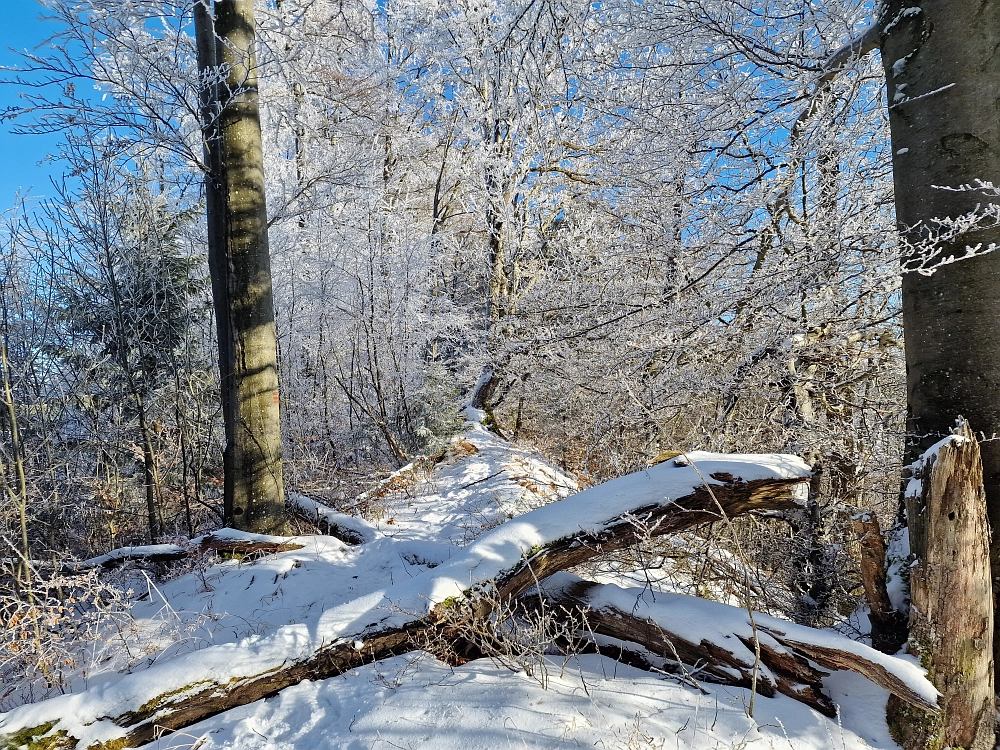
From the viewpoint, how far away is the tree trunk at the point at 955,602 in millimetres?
1947

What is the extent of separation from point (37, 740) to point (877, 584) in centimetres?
331

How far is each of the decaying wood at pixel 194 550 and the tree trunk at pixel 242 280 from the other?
0.83ft

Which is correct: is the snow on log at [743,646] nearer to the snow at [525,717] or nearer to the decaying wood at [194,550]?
the snow at [525,717]

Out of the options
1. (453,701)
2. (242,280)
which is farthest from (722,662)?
(242,280)

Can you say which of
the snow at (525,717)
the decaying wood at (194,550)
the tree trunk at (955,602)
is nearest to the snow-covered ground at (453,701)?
the snow at (525,717)

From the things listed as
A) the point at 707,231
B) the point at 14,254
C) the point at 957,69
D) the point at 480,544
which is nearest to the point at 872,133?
the point at 707,231

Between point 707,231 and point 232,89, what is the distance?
156 inches

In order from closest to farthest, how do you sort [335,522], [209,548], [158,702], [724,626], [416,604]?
[158,702] → [724,626] → [416,604] → [209,548] → [335,522]

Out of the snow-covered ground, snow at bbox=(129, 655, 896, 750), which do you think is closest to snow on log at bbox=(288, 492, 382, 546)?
the snow-covered ground

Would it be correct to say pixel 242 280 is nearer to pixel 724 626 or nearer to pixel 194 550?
pixel 194 550

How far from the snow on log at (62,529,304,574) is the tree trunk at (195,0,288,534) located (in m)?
0.24

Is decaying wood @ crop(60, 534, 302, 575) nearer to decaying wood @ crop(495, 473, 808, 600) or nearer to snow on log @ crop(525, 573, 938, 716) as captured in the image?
decaying wood @ crop(495, 473, 808, 600)

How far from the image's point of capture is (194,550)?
396 cm


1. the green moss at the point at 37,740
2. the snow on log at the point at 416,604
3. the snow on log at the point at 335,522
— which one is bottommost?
the snow on log at the point at 335,522
